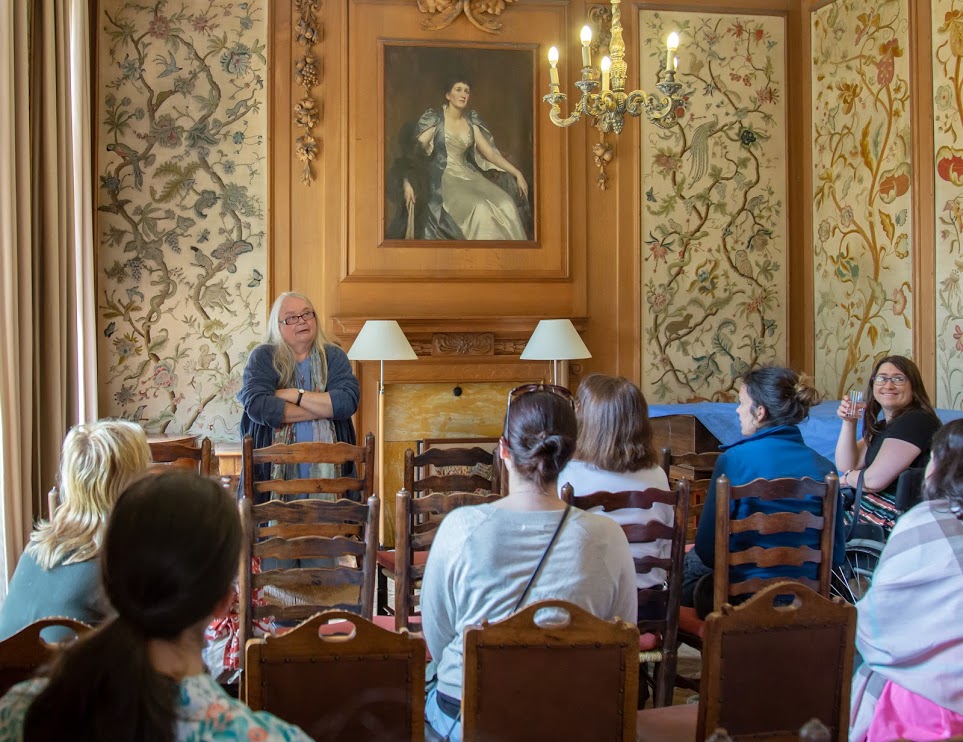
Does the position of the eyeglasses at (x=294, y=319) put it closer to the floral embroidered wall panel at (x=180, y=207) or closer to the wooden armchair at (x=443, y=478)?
the wooden armchair at (x=443, y=478)

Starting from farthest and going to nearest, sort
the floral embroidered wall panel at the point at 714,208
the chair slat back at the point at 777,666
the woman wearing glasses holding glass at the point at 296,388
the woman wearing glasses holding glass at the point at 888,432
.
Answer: the floral embroidered wall panel at the point at 714,208
the woman wearing glasses holding glass at the point at 296,388
the woman wearing glasses holding glass at the point at 888,432
the chair slat back at the point at 777,666

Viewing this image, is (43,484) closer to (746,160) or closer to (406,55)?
(406,55)

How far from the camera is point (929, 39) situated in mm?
5234

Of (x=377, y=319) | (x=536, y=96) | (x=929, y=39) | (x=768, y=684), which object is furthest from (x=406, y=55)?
(x=768, y=684)

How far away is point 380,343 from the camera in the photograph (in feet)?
17.5

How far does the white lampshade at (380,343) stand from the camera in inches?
209

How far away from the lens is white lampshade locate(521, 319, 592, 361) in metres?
5.56

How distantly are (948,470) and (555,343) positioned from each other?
11.6 feet

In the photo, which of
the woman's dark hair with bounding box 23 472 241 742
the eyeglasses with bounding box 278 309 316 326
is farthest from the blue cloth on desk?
the woman's dark hair with bounding box 23 472 241 742

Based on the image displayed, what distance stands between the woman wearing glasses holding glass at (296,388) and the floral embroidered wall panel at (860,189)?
350 centimetres

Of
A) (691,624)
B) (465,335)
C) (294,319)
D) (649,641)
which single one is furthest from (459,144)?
(649,641)

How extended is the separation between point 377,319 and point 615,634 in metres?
4.35

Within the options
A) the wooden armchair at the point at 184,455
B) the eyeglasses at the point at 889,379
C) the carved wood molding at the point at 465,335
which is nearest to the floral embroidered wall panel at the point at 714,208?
the carved wood molding at the point at 465,335

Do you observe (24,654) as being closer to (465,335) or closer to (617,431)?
(617,431)
